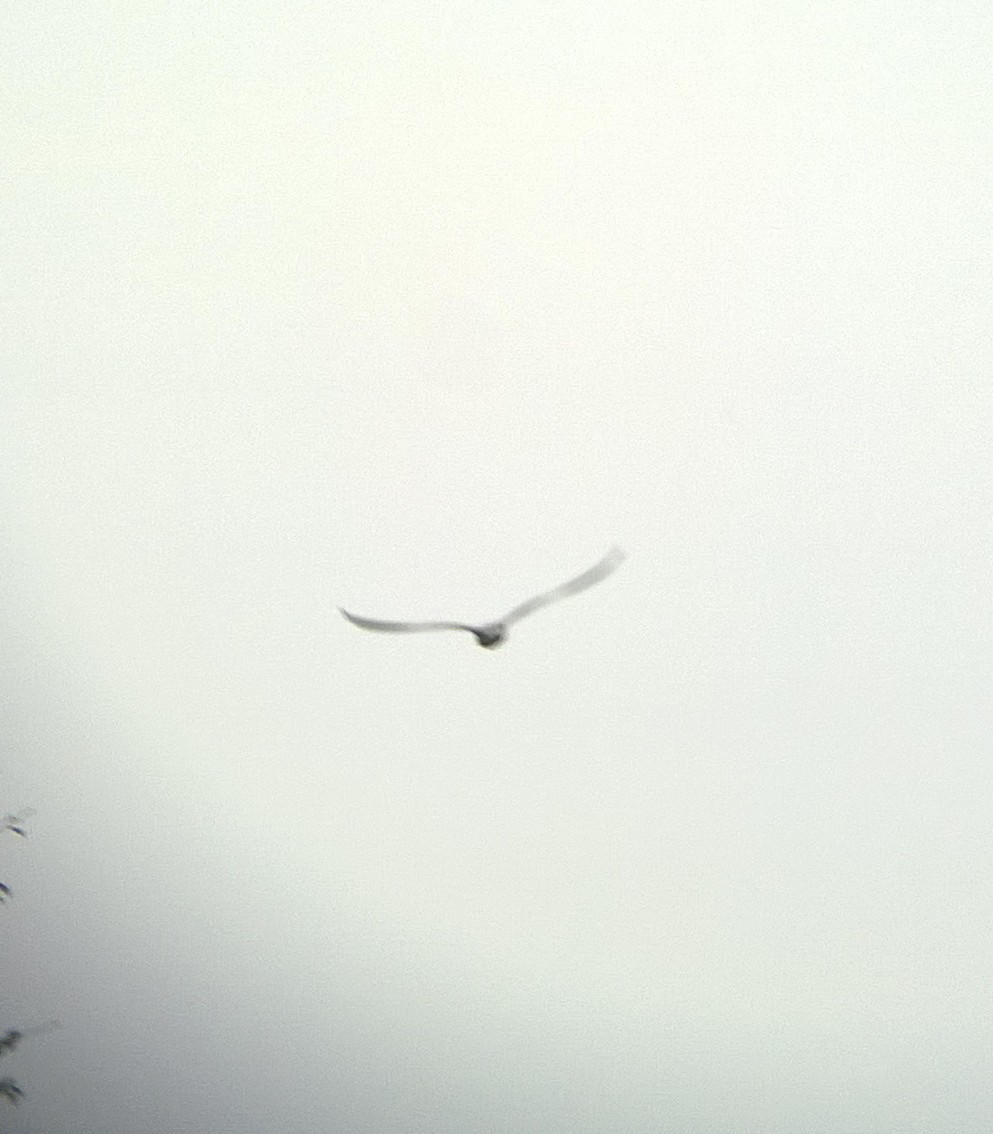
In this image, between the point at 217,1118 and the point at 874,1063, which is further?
the point at 874,1063

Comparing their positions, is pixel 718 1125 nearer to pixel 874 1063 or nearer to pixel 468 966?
pixel 874 1063

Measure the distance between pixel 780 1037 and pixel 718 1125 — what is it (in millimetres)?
642

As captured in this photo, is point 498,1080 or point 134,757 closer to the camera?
point 134,757

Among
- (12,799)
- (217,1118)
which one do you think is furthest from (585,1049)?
(12,799)

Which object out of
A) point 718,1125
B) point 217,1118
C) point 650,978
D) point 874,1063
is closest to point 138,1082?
point 217,1118

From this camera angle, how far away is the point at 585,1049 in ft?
20.8

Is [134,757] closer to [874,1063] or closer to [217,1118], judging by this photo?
[217,1118]

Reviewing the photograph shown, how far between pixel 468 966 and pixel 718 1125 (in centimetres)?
184

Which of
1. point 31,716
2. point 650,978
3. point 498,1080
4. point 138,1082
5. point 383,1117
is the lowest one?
point 138,1082

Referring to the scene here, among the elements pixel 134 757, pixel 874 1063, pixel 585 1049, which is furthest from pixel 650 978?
pixel 134 757

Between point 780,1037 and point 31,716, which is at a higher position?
point 780,1037

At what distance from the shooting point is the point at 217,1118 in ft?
19.4

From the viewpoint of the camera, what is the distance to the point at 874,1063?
21.0ft

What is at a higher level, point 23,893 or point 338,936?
Result: point 338,936
